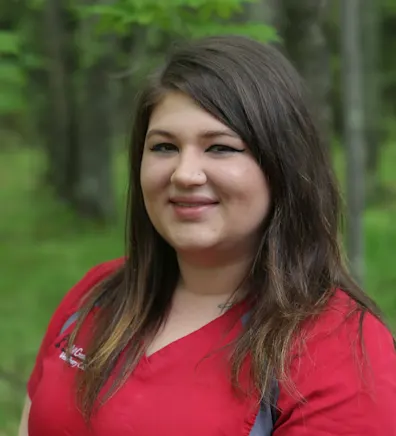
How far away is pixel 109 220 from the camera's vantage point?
26.3 ft

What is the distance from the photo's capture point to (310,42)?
15.0 ft

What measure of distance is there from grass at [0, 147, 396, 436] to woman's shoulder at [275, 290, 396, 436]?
2.48 metres

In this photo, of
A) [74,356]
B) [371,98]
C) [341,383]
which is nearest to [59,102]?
[371,98]

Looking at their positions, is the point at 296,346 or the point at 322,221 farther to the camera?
Result: the point at 322,221

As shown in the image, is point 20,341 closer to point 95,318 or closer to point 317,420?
point 95,318

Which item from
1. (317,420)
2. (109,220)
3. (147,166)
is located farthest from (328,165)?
(109,220)

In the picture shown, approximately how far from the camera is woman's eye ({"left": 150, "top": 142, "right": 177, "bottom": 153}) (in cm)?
169

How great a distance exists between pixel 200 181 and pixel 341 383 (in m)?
0.55

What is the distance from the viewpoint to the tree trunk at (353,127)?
9.68 feet

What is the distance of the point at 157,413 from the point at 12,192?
10844 mm

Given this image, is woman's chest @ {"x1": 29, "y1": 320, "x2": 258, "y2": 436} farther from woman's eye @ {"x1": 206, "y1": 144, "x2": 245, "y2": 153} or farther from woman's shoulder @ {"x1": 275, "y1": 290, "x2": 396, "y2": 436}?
woman's eye @ {"x1": 206, "y1": 144, "x2": 245, "y2": 153}

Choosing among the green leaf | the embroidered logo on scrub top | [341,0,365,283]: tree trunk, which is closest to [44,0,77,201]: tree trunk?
the green leaf

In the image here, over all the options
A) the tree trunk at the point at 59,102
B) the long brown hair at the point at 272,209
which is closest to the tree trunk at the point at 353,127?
the long brown hair at the point at 272,209

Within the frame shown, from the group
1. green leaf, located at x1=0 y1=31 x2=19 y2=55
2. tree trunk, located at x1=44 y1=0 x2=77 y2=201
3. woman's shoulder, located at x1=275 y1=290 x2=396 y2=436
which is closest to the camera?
woman's shoulder, located at x1=275 y1=290 x2=396 y2=436
